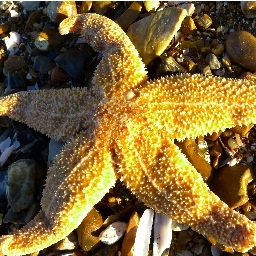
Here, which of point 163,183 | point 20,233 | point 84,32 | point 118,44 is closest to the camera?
point 163,183

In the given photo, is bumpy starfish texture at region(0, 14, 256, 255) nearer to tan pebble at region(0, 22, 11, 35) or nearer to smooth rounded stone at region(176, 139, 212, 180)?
smooth rounded stone at region(176, 139, 212, 180)

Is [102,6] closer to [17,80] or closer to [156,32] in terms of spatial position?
[156,32]

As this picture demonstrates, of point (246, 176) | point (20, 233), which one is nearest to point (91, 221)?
point (20, 233)

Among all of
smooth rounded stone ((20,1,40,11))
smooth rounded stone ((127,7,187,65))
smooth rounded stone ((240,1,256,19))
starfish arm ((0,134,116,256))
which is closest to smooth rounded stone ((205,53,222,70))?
smooth rounded stone ((127,7,187,65))

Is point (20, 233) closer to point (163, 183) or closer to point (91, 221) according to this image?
point (91, 221)

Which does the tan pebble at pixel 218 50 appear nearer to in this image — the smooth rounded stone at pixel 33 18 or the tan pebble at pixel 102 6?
the tan pebble at pixel 102 6

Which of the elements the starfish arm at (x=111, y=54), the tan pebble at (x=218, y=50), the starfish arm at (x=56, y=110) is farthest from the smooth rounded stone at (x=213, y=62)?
the starfish arm at (x=56, y=110)
